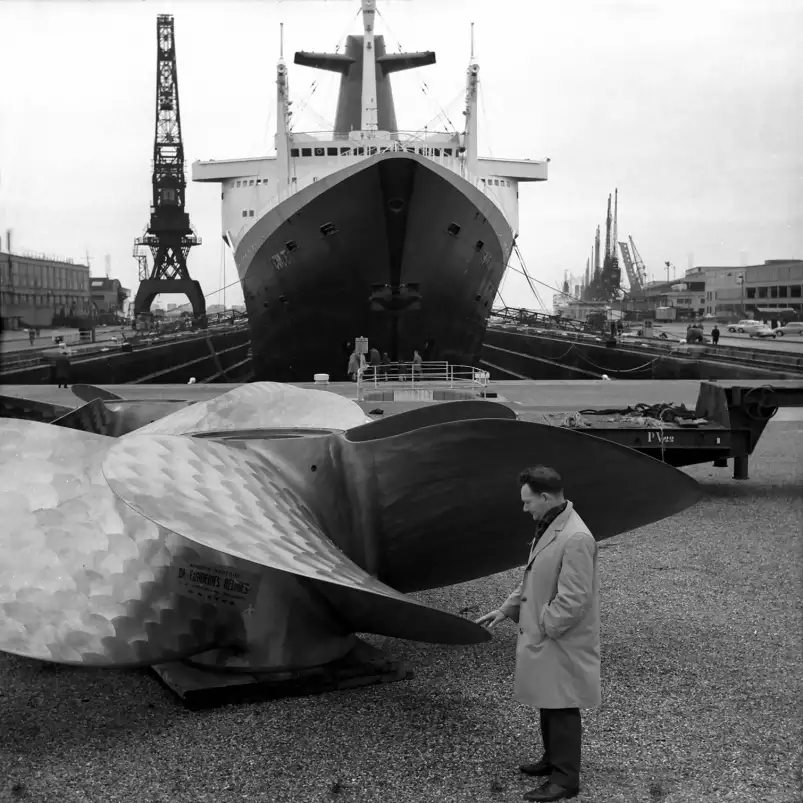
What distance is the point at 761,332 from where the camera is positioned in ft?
133

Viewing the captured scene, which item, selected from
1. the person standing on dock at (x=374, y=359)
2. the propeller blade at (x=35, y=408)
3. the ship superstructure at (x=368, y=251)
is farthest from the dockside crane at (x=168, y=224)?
the propeller blade at (x=35, y=408)

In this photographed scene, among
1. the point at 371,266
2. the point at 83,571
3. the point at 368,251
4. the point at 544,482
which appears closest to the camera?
the point at 544,482

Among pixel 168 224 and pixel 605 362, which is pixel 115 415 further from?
pixel 168 224

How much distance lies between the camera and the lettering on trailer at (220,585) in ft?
16.1

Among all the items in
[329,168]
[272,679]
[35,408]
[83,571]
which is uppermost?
[329,168]

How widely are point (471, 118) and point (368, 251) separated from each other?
28.2ft

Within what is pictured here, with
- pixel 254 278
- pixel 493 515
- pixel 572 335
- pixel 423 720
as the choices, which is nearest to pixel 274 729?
pixel 423 720

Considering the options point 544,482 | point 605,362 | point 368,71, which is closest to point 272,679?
point 544,482

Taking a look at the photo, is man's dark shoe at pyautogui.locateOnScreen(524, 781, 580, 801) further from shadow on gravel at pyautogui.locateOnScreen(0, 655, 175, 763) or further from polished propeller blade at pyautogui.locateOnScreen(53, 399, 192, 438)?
polished propeller blade at pyautogui.locateOnScreen(53, 399, 192, 438)

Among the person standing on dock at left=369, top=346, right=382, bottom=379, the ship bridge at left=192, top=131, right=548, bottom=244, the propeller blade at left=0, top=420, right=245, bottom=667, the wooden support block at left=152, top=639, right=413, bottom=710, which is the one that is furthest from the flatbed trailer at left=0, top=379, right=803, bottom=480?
the ship bridge at left=192, top=131, right=548, bottom=244

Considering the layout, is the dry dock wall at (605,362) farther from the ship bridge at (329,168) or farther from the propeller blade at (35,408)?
the propeller blade at (35,408)

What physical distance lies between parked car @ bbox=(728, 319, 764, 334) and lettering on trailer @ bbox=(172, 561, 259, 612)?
40.7 meters

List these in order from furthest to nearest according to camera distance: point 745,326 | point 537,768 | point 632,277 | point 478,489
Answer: point 632,277 < point 745,326 < point 478,489 < point 537,768

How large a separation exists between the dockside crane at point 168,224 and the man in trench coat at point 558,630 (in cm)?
3609
